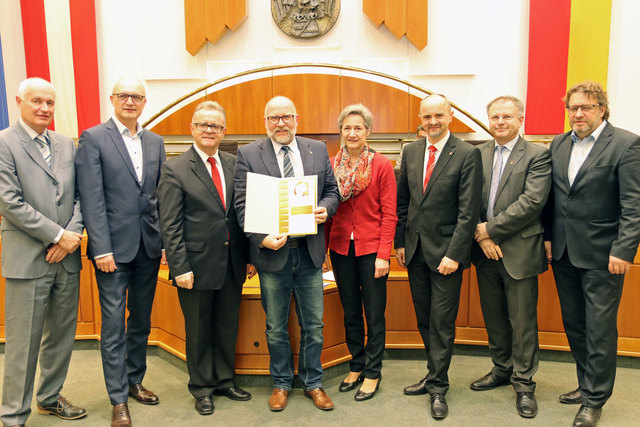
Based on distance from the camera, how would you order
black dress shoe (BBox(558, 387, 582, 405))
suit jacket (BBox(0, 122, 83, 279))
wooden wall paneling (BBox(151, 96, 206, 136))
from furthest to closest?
wooden wall paneling (BBox(151, 96, 206, 136)) → black dress shoe (BBox(558, 387, 582, 405)) → suit jacket (BBox(0, 122, 83, 279))

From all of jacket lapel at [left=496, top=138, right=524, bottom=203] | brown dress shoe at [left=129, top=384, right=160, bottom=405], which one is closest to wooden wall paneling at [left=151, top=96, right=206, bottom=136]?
brown dress shoe at [left=129, top=384, right=160, bottom=405]

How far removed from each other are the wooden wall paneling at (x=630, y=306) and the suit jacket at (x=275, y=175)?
6.87 ft

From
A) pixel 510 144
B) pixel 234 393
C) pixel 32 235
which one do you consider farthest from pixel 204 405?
pixel 510 144

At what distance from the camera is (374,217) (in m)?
2.57

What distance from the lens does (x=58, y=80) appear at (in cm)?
566

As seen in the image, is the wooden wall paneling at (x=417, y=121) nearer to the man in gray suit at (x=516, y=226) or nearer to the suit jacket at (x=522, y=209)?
the man in gray suit at (x=516, y=226)

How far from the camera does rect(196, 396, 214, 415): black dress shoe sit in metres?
2.56

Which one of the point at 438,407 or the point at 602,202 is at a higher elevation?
the point at 602,202

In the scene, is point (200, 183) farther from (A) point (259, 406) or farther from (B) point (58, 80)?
(B) point (58, 80)

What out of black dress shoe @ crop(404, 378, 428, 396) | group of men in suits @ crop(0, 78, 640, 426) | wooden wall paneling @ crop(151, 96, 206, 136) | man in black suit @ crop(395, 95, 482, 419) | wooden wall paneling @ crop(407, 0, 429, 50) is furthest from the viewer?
wooden wall paneling @ crop(151, 96, 206, 136)

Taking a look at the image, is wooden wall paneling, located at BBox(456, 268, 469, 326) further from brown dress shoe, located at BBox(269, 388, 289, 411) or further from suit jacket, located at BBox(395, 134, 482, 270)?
brown dress shoe, located at BBox(269, 388, 289, 411)

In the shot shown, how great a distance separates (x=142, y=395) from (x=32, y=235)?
110 centimetres

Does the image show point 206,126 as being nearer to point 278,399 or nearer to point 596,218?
point 278,399

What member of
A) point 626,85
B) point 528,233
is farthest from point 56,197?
point 626,85
